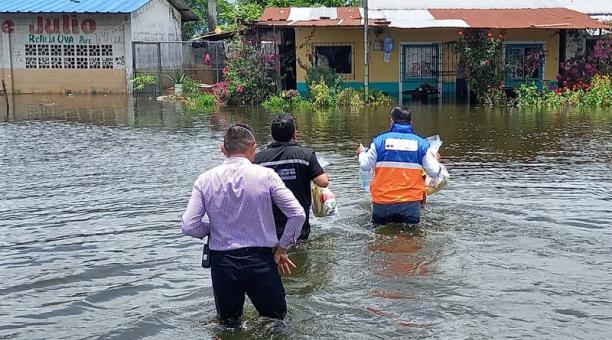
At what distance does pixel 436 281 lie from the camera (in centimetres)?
655

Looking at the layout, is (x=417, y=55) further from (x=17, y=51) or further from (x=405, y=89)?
(x=17, y=51)

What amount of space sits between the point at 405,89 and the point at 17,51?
56.1 ft

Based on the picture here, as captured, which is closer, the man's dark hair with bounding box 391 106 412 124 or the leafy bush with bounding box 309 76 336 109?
the man's dark hair with bounding box 391 106 412 124

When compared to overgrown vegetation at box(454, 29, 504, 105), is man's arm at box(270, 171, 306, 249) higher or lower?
lower

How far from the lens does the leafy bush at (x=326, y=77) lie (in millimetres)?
24906

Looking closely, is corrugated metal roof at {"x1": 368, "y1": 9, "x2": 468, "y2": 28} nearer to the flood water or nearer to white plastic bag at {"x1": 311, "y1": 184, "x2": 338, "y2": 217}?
the flood water

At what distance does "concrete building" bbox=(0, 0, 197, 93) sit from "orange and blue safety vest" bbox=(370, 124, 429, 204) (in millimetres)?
26568

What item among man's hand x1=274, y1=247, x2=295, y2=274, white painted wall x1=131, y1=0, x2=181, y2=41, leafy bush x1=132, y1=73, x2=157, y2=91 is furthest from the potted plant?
man's hand x1=274, y1=247, x2=295, y2=274

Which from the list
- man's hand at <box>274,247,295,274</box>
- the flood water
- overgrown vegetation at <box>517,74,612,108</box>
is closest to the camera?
man's hand at <box>274,247,295,274</box>

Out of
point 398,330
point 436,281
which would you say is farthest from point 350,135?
point 398,330

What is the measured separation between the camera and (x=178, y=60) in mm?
33344

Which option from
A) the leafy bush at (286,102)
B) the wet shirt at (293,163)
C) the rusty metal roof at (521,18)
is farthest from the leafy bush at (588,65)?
the wet shirt at (293,163)

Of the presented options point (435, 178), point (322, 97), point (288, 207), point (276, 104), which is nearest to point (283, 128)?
point (288, 207)

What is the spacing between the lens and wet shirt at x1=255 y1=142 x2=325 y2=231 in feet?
21.7
